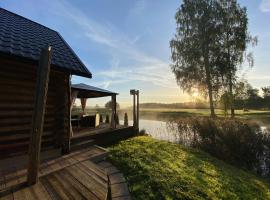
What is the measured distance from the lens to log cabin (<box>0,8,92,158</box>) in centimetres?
572

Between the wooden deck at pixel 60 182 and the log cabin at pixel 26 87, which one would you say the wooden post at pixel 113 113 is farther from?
the wooden deck at pixel 60 182

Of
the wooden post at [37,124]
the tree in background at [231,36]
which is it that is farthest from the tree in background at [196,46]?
the wooden post at [37,124]

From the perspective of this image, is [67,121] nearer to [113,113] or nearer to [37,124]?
[37,124]

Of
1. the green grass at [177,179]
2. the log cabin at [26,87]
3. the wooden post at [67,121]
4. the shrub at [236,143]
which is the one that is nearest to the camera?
the green grass at [177,179]

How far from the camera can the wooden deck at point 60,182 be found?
11.8 ft

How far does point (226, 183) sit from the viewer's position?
19.3 feet

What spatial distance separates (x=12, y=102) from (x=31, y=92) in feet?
1.88

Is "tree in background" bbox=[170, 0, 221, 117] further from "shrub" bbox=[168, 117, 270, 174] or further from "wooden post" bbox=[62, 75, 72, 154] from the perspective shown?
"wooden post" bbox=[62, 75, 72, 154]

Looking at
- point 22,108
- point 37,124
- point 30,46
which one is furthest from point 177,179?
point 30,46

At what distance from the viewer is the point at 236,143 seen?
31.6 feet

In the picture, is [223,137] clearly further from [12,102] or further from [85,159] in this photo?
[12,102]

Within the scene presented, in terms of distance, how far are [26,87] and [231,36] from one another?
19.1m

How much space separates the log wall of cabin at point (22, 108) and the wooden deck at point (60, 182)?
1351mm

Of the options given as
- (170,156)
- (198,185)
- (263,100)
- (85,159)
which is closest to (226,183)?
(198,185)
